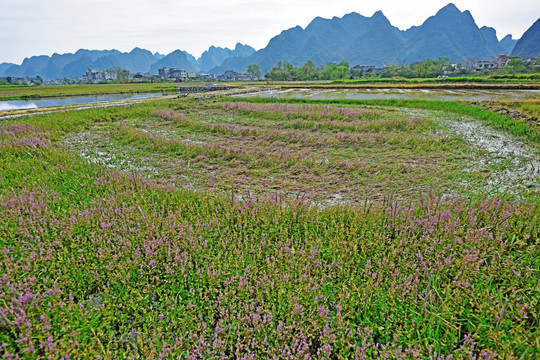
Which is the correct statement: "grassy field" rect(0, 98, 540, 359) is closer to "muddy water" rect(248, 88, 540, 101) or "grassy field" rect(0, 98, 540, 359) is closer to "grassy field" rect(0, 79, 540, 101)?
"muddy water" rect(248, 88, 540, 101)

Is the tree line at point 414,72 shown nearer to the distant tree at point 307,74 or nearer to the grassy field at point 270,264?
the distant tree at point 307,74

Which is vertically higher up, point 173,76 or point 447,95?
point 173,76

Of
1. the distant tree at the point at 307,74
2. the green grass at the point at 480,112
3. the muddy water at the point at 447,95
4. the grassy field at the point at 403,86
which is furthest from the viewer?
the distant tree at the point at 307,74

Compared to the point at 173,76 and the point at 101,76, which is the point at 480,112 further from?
the point at 101,76

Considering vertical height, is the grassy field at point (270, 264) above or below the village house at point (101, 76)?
below

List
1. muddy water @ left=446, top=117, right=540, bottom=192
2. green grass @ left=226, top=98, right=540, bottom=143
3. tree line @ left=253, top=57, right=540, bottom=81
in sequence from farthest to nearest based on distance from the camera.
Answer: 1. tree line @ left=253, top=57, right=540, bottom=81
2. green grass @ left=226, top=98, right=540, bottom=143
3. muddy water @ left=446, top=117, right=540, bottom=192

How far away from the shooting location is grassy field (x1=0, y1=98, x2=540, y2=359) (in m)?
2.56

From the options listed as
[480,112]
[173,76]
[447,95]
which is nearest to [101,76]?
[173,76]

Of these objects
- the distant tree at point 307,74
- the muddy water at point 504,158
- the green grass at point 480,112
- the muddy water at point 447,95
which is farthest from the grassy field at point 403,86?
the distant tree at point 307,74

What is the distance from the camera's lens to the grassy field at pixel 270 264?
8.41 ft

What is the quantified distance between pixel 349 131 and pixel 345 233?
424 inches

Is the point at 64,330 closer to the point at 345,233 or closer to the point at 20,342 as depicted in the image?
the point at 20,342

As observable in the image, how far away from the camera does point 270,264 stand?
3.51 meters

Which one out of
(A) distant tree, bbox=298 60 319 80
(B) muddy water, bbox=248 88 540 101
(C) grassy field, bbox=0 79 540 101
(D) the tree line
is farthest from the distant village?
(B) muddy water, bbox=248 88 540 101
